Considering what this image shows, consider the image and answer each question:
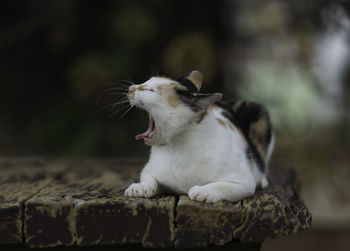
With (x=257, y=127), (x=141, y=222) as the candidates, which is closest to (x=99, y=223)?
(x=141, y=222)

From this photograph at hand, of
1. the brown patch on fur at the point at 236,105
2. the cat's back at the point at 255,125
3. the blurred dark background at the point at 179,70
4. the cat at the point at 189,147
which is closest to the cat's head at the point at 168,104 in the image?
the cat at the point at 189,147

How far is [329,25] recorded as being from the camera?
3547 mm

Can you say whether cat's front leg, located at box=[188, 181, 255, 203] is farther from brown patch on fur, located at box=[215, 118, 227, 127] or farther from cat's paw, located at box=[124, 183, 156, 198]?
brown patch on fur, located at box=[215, 118, 227, 127]

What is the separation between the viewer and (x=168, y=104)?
1771 mm

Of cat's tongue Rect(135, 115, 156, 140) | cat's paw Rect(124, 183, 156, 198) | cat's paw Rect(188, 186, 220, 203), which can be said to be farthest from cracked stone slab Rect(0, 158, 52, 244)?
cat's paw Rect(188, 186, 220, 203)

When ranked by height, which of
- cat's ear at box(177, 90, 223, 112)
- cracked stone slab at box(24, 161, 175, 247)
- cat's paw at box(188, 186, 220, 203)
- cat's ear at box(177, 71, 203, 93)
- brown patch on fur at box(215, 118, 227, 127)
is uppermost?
cat's ear at box(177, 71, 203, 93)

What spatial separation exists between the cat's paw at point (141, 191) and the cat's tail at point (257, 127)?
640 mm

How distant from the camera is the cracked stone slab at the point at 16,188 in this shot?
1729 millimetres

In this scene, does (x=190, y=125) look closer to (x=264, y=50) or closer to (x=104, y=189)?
(x=104, y=189)

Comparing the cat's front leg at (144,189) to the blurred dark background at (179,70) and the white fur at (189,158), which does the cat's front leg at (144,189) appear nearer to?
the white fur at (189,158)

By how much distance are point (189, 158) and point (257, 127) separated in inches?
26.1

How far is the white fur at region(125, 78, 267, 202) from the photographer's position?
5.82 feet

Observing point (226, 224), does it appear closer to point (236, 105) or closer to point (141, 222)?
point (141, 222)

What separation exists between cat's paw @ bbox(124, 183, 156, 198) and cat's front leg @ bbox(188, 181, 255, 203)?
0.55ft
